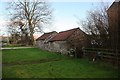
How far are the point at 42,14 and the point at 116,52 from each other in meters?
35.6

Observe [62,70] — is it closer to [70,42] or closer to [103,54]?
[103,54]

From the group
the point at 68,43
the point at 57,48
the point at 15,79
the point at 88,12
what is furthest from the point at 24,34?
the point at 15,79

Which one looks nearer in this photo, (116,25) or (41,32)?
(116,25)

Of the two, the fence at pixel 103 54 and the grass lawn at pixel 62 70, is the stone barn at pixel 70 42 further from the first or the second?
the grass lawn at pixel 62 70

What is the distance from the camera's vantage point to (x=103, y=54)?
47.2 ft

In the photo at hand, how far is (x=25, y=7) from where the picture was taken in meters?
46.2

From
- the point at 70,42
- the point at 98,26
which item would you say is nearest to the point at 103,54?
the point at 98,26

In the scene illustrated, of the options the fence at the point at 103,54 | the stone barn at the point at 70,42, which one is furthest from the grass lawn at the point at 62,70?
the stone barn at the point at 70,42

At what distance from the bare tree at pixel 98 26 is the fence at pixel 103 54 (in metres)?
0.67

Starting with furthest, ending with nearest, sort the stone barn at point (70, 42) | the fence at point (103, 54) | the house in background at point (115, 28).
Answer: the stone barn at point (70, 42), the fence at point (103, 54), the house in background at point (115, 28)

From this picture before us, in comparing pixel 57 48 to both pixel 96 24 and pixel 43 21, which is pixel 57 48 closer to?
pixel 96 24

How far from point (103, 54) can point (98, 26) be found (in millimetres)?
2287

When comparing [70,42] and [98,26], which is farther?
[70,42]

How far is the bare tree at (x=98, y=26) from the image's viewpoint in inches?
579
